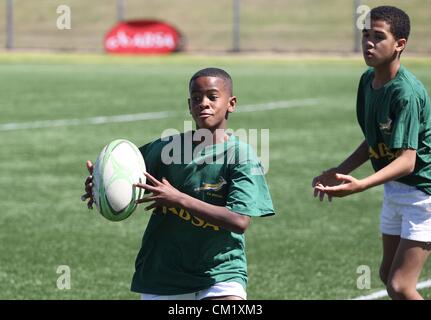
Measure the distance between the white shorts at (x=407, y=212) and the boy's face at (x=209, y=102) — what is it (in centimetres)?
139

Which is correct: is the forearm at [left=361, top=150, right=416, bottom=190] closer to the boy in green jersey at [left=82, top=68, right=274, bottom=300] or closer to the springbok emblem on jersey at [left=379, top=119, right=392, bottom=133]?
the springbok emblem on jersey at [left=379, top=119, right=392, bottom=133]

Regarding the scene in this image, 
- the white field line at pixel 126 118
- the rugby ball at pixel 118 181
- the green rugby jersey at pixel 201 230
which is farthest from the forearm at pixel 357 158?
the white field line at pixel 126 118

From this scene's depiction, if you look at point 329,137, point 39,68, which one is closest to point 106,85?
point 39,68

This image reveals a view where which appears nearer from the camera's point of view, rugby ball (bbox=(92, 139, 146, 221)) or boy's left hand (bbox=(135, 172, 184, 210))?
boy's left hand (bbox=(135, 172, 184, 210))

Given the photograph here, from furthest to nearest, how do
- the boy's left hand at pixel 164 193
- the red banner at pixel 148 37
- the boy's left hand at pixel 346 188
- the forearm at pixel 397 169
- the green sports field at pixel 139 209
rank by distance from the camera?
1. the red banner at pixel 148 37
2. the green sports field at pixel 139 209
3. the forearm at pixel 397 169
4. the boy's left hand at pixel 346 188
5. the boy's left hand at pixel 164 193

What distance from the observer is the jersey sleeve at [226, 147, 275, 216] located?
5156 millimetres

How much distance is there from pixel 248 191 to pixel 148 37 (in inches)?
1124

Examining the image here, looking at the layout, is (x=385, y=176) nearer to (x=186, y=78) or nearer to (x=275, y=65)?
(x=186, y=78)

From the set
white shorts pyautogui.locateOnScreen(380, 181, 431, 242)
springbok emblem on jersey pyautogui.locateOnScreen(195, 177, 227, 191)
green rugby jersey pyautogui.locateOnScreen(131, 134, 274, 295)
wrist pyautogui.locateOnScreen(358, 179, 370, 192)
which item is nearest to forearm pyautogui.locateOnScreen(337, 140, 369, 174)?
white shorts pyautogui.locateOnScreen(380, 181, 431, 242)

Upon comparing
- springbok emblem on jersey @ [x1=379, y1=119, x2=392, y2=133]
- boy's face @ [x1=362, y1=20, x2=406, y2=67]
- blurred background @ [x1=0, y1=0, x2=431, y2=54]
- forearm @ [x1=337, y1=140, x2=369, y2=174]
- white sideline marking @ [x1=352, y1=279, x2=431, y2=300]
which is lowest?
white sideline marking @ [x1=352, y1=279, x2=431, y2=300]

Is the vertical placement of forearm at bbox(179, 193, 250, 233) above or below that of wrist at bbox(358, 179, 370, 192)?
below

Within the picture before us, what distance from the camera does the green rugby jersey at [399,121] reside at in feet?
19.2

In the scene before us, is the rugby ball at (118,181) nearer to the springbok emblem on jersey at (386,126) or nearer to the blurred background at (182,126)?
the springbok emblem on jersey at (386,126)

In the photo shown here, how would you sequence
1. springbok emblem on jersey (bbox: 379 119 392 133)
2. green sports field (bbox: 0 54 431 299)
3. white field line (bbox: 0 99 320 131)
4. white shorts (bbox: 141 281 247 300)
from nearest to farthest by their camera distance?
white shorts (bbox: 141 281 247 300) < springbok emblem on jersey (bbox: 379 119 392 133) < green sports field (bbox: 0 54 431 299) < white field line (bbox: 0 99 320 131)
